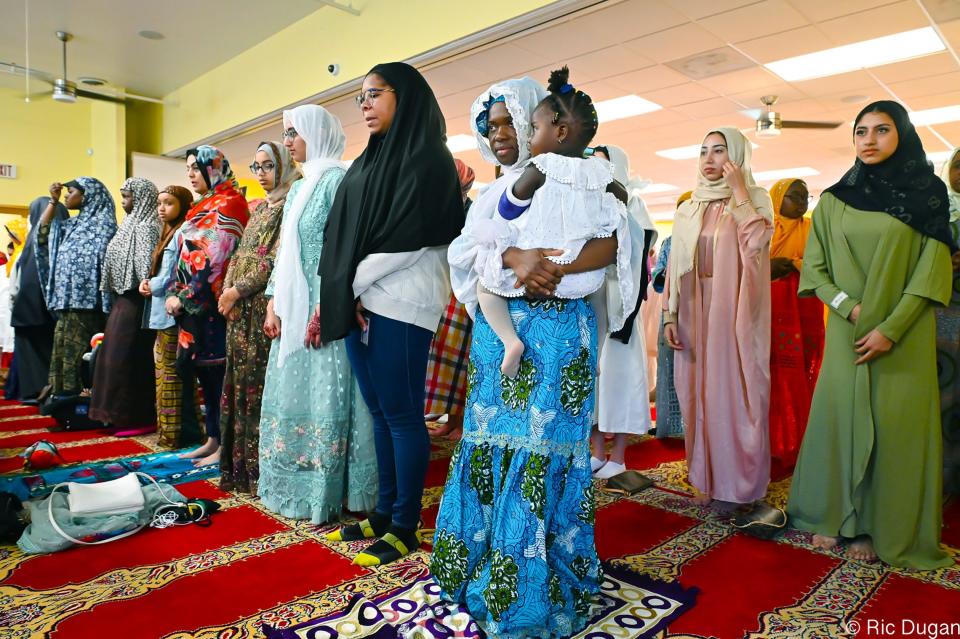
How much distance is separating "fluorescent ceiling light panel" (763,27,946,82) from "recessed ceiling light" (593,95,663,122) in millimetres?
1398

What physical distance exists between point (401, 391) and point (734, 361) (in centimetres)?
136

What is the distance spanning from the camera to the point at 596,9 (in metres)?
4.16

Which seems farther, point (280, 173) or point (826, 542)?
point (280, 173)

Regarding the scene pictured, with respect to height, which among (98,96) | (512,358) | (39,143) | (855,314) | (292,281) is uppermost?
(98,96)

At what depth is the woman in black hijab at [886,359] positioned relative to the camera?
215cm

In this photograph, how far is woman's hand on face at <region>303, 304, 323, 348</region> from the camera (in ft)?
7.73

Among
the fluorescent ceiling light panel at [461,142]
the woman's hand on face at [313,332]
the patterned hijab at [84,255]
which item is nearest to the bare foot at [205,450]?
the woman's hand on face at [313,332]

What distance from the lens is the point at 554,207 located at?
1611mm

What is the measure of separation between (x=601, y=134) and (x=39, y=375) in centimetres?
660

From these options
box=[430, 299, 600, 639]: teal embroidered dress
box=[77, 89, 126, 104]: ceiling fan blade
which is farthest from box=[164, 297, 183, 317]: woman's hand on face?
box=[77, 89, 126, 104]: ceiling fan blade

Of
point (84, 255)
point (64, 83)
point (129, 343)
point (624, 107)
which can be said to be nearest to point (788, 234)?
point (624, 107)

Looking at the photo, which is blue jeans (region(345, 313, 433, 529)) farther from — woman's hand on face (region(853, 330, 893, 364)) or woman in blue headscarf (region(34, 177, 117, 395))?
woman in blue headscarf (region(34, 177, 117, 395))

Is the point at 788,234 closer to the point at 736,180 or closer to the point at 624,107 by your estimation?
the point at 736,180

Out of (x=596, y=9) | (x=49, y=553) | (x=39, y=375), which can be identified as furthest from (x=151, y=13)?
(x=49, y=553)
